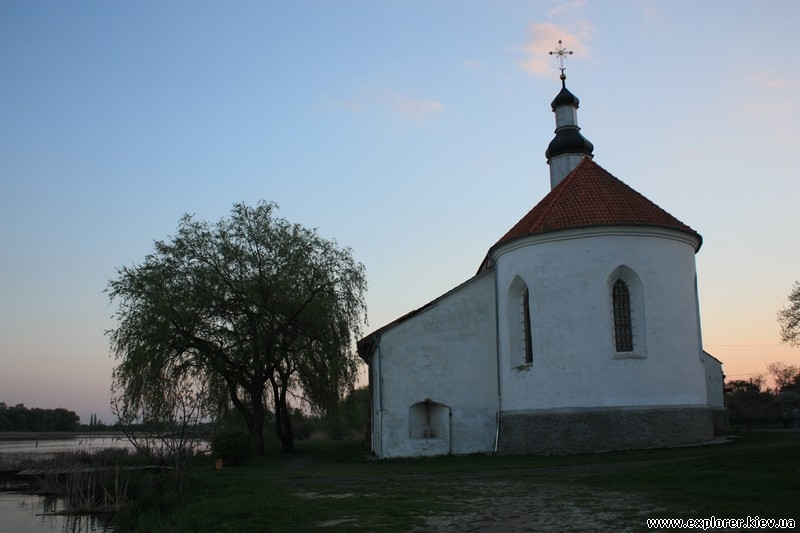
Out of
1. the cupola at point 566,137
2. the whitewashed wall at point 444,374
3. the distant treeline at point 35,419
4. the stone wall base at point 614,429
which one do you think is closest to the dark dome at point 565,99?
the cupola at point 566,137

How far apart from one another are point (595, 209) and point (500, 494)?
12.8 m

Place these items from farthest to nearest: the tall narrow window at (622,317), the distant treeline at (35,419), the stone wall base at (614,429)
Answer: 1. the distant treeline at (35,419)
2. the tall narrow window at (622,317)
3. the stone wall base at (614,429)

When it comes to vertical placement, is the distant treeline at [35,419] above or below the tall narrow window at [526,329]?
below

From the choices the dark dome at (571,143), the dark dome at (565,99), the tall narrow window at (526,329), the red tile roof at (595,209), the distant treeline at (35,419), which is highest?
the dark dome at (565,99)

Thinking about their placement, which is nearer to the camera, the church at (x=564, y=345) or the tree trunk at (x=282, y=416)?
the church at (x=564, y=345)

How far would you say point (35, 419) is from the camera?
10300 centimetres

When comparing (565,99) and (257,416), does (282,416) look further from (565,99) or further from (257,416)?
(565,99)

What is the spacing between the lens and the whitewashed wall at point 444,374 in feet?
82.3

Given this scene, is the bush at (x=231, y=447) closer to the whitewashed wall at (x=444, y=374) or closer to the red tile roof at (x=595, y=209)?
the whitewashed wall at (x=444, y=374)

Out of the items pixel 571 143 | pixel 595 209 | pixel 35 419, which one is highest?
pixel 571 143

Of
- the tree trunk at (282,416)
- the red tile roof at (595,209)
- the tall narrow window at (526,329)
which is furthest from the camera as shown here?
the tree trunk at (282,416)

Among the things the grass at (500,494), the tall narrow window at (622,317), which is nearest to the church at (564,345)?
the tall narrow window at (622,317)

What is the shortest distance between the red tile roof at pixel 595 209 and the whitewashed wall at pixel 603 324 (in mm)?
310

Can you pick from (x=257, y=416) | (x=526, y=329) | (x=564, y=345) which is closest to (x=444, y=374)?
(x=526, y=329)
